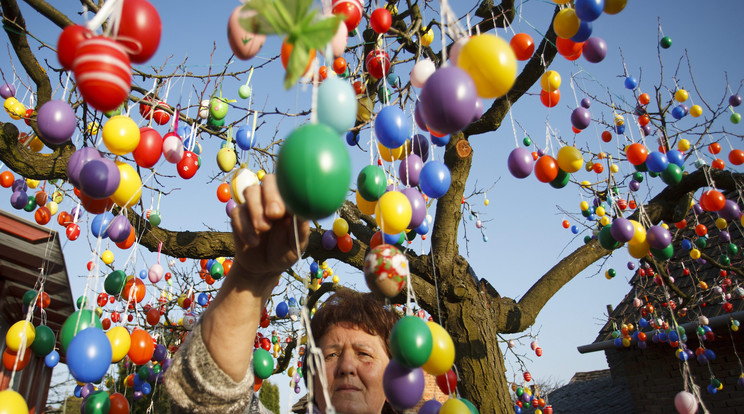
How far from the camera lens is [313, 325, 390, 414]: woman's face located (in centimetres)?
161

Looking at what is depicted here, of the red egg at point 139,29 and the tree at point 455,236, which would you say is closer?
the red egg at point 139,29

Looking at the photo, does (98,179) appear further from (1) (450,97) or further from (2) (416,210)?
(1) (450,97)

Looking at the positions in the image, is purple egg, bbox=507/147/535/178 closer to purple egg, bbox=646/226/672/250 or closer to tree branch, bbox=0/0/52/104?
purple egg, bbox=646/226/672/250

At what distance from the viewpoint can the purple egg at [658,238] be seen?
7.28 feet

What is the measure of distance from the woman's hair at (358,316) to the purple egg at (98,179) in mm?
974

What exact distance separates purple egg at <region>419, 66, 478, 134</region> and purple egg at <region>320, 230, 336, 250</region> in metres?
2.58

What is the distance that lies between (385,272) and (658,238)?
6.05 ft


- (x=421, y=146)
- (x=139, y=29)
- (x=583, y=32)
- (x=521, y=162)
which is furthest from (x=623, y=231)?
(x=139, y=29)

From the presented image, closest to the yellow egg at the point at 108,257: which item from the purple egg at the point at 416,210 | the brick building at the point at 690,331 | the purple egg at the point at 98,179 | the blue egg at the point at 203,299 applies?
the blue egg at the point at 203,299

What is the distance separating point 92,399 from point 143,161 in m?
1.03

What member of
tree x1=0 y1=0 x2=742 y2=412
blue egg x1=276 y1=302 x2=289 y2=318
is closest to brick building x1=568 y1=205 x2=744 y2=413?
tree x1=0 y1=0 x2=742 y2=412

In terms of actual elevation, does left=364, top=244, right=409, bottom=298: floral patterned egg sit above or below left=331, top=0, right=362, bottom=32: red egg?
below

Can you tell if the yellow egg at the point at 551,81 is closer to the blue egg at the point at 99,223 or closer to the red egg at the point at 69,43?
the red egg at the point at 69,43

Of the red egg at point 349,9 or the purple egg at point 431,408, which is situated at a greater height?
the red egg at point 349,9
